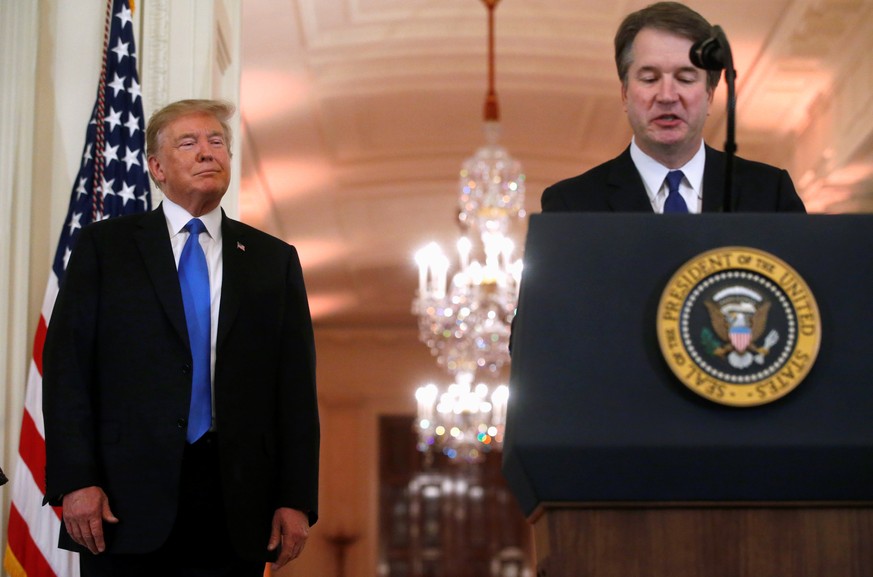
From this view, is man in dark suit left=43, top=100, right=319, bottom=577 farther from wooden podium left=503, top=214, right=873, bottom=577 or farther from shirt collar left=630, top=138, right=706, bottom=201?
wooden podium left=503, top=214, right=873, bottom=577

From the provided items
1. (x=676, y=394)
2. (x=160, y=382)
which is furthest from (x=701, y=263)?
(x=160, y=382)

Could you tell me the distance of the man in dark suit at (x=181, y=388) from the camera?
2266 mm

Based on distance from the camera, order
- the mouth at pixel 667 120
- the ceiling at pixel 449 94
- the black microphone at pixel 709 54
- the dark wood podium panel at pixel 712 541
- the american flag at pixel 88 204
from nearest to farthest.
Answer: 1. the dark wood podium panel at pixel 712 541
2. the black microphone at pixel 709 54
3. the mouth at pixel 667 120
4. the american flag at pixel 88 204
5. the ceiling at pixel 449 94

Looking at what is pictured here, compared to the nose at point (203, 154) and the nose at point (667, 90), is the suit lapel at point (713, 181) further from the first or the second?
the nose at point (203, 154)

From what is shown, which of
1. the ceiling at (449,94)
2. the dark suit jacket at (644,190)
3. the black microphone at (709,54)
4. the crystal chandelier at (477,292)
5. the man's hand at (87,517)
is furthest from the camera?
the crystal chandelier at (477,292)

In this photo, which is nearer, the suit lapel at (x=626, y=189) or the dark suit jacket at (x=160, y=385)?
the suit lapel at (x=626, y=189)

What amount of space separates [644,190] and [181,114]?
1.10 metres

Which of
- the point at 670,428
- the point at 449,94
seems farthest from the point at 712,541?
the point at 449,94

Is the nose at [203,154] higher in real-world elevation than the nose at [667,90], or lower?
higher

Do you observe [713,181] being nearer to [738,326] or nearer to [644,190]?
[644,190]

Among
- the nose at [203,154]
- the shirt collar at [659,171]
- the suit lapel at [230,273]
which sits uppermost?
the nose at [203,154]

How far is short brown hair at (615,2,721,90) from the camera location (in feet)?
6.31

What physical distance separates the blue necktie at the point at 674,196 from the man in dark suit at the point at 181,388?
36.8 inches

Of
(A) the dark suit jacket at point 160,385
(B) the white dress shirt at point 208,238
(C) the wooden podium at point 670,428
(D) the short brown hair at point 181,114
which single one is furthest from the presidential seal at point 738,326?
(D) the short brown hair at point 181,114
